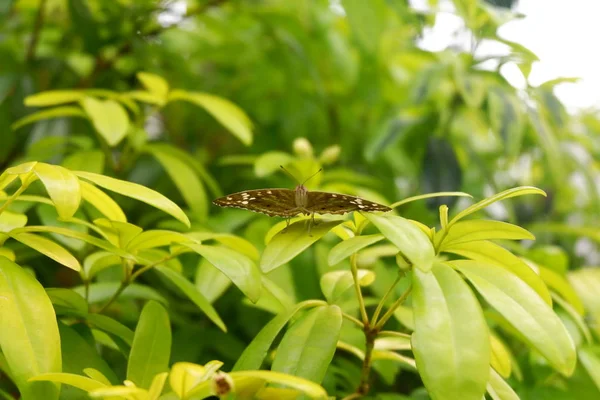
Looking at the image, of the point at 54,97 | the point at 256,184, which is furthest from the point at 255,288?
the point at 256,184

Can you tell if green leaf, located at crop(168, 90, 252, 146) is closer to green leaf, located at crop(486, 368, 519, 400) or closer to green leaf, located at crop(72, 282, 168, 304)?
A: green leaf, located at crop(72, 282, 168, 304)

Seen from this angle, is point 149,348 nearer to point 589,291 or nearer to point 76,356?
point 76,356

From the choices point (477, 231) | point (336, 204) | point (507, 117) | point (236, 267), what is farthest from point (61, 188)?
point (507, 117)

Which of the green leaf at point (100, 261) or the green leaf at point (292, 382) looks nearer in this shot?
the green leaf at point (292, 382)

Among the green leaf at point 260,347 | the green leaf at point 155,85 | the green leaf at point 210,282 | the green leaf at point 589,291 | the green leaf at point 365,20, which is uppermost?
the green leaf at point 365,20

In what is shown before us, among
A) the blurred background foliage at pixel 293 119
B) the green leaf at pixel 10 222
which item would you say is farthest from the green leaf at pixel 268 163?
the green leaf at pixel 10 222

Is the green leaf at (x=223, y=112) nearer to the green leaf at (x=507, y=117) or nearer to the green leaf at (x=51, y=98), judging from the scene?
the green leaf at (x=51, y=98)

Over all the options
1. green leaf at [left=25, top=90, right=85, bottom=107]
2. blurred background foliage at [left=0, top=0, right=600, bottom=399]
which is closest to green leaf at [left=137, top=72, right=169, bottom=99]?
blurred background foliage at [left=0, top=0, right=600, bottom=399]

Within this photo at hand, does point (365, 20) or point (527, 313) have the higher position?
point (365, 20)

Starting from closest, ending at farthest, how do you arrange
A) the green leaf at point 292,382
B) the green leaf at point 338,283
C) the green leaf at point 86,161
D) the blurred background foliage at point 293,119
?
the green leaf at point 292,382, the green leaf at point 338,283, the green leaf at point 86,161, the blurred background foliage at point 293,119
